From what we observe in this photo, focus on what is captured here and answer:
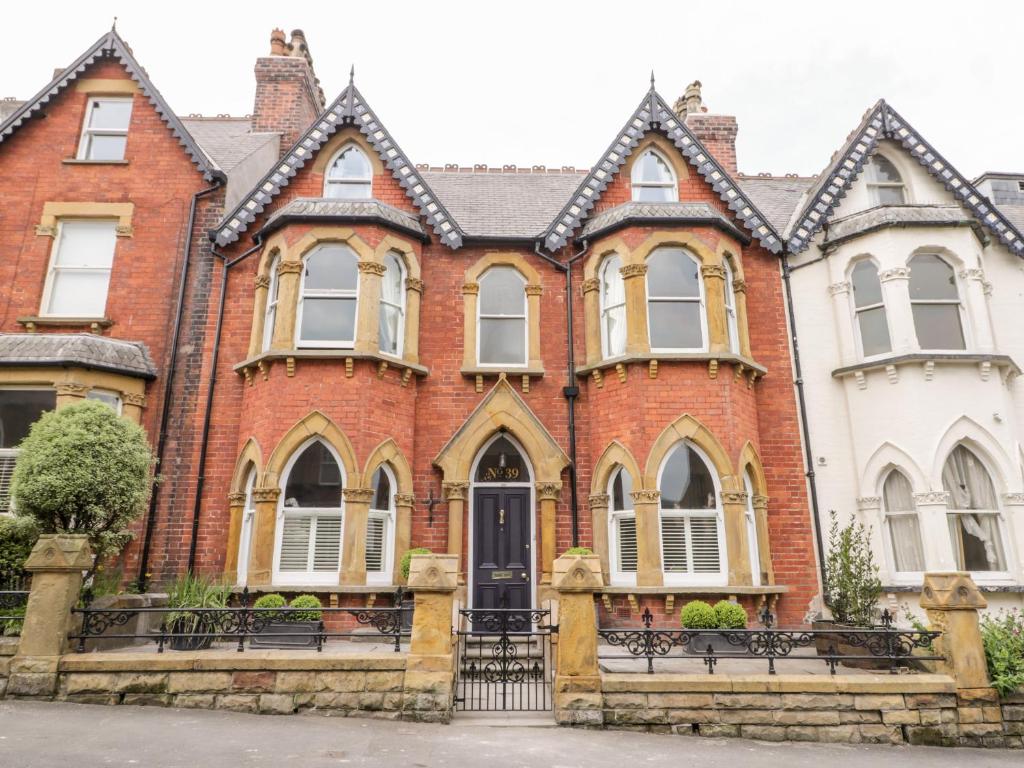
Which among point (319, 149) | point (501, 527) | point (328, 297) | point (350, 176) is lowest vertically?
point (501, 527)

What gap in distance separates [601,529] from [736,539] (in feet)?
7.50

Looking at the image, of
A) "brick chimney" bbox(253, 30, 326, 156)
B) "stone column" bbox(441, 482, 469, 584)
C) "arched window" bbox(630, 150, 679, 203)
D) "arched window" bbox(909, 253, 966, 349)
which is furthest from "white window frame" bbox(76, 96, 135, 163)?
"arched window" bbox(909, 253, 966, 349)

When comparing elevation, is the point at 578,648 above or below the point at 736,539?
below

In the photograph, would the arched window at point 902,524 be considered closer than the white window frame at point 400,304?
Yes

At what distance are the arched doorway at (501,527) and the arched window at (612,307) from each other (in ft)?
8.75

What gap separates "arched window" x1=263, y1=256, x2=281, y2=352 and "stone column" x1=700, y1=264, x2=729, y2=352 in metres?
8.10

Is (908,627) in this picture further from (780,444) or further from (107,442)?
(107,442)

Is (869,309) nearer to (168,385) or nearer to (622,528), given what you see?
(622,528)

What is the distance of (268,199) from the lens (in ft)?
44.9

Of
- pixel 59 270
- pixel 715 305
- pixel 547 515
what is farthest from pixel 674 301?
pixel 59 270

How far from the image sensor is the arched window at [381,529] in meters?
11.6

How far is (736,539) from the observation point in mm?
11344

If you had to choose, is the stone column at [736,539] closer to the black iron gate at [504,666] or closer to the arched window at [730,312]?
the arched window at [730,312]

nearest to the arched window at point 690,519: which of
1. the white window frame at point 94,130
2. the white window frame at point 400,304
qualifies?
the white window frame at point 400,304
